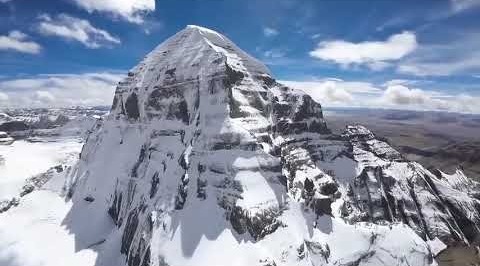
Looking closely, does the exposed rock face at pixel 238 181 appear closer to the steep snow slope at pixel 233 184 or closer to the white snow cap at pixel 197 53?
the steep snow slope at pixel 233 184

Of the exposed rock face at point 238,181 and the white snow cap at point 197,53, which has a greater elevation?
the white snow cap at point 197,53

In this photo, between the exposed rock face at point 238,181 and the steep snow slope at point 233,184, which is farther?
the steep snow slope at point 233,184

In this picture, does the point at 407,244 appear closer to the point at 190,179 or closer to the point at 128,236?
the point at 190,179

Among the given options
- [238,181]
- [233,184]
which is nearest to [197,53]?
[238,181]

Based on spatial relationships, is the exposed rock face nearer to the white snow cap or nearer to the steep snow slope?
the steep snow slope

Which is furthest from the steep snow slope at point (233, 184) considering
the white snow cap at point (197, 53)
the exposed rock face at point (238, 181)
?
the white snow cap at point (197, 53)

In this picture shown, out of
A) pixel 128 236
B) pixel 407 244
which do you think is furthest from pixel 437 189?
pixel 128 236

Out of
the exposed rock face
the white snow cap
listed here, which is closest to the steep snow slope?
the exposed rock face

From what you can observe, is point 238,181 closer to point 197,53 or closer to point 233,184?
point 233,184
